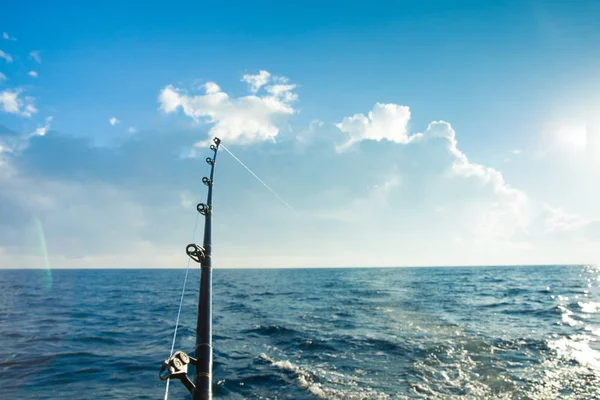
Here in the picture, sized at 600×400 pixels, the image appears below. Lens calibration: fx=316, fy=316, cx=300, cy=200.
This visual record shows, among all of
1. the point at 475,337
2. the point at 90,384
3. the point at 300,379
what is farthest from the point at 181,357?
the point at 475,337

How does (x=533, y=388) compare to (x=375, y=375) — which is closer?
(x=533, y=388)

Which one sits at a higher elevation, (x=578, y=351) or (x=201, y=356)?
(x=201, y=356)

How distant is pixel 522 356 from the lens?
10898 mm

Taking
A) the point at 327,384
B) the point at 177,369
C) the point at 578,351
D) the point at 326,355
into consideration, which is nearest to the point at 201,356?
the point at 177,369

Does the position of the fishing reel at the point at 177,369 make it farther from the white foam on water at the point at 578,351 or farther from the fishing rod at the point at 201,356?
the white foam on water at the point at 578,351

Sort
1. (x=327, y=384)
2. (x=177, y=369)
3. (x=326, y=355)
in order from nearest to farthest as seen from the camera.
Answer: (x=177, y=369) < (x=327, y=384) < (x=326, y=355)

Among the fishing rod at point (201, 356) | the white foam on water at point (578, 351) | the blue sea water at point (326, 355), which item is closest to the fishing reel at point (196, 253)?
the fishing rod at point (201, 356)

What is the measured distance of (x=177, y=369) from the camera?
2.45 metres

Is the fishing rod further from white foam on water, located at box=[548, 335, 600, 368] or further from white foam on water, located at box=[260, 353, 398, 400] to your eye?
white foam on water, located at box=[548, 335, 600, 368]

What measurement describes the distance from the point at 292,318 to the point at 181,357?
16.5 meters

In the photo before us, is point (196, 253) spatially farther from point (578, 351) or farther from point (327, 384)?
point (578, 351)

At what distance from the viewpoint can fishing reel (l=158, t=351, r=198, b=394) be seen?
235 cm

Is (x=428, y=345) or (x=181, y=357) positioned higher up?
(x=181, y=357)

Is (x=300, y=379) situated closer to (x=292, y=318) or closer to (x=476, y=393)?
(x=476, y=393)
